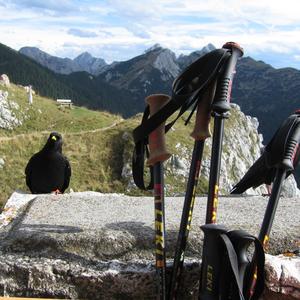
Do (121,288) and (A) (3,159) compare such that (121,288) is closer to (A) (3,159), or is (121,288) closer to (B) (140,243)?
(B) (140,243)

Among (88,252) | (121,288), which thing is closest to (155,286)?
(121,288)

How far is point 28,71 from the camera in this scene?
158 meters

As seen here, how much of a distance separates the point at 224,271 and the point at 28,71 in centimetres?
16129

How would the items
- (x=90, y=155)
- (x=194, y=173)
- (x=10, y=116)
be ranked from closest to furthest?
(x=194, y=173) < (x=90, y=155) < (x=10, y=116)

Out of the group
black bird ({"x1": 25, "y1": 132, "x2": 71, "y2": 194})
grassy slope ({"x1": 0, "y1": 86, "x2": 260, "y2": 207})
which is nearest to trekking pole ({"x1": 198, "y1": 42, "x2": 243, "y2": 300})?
black bird ({"x1": 25, "y1": 132, "x2": 71, "y2": 194})

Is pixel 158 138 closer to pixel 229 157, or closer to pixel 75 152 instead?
pixel 75 152

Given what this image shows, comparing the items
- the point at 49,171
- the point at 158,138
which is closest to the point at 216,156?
the point at 158,138

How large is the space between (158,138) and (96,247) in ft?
3.57

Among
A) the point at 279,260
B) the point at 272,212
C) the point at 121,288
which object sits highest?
the point at 272,212

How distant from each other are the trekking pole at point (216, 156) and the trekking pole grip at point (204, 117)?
0.06m

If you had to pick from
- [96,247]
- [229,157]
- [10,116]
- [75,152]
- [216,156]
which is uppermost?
[216,156]

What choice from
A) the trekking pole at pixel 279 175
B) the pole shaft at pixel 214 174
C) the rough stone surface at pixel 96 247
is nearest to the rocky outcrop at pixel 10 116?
the rough stone surface at pixel 96 247

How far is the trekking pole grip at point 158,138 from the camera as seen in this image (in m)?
3.70

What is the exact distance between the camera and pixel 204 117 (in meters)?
3.68
